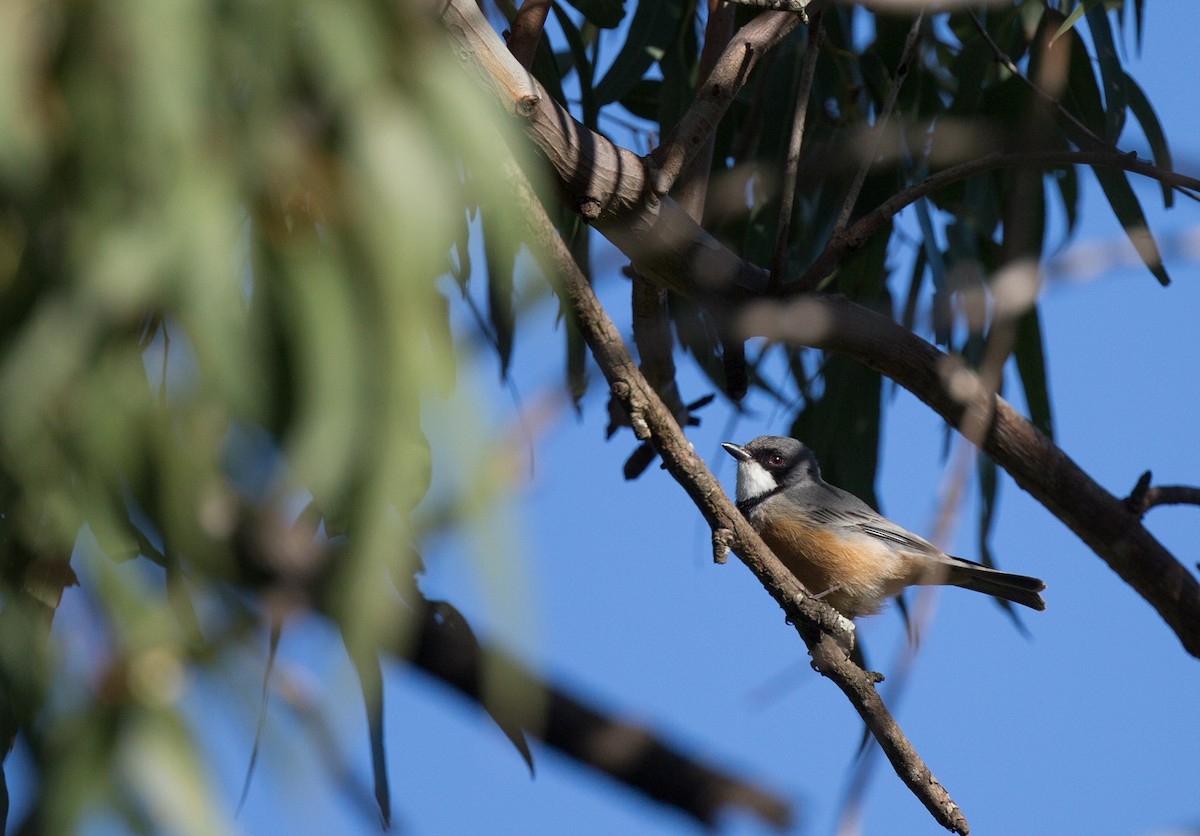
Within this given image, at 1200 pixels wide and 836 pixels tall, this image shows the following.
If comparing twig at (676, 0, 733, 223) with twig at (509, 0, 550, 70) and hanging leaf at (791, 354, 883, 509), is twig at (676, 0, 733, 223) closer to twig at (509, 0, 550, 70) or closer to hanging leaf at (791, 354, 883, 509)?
twig at (509, 0, 550, 70)

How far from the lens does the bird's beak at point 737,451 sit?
4.62 m

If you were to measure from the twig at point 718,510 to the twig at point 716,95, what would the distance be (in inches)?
30.5

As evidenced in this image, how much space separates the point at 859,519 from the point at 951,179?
63.4 inches

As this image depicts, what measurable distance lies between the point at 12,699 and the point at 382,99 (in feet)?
3.38

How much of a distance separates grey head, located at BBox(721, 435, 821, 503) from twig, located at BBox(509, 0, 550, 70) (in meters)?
2.02

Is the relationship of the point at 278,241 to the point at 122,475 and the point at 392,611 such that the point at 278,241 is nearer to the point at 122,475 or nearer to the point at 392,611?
the point at 122,475

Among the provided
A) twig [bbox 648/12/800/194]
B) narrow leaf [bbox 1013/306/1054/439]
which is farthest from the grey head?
twig [bbox 648/12/800/194]

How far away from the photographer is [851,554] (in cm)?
405

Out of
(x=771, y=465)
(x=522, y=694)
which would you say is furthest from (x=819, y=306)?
(x=771, y=465)

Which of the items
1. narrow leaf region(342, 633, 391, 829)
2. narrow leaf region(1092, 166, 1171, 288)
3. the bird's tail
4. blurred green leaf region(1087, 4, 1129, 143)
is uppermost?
blurred green leaf region(1087, 4, 1129, 143)

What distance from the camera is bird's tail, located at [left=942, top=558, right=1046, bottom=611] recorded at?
3.81 metres

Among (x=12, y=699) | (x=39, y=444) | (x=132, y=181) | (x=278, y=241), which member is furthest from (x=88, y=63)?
(x=12, y=699)

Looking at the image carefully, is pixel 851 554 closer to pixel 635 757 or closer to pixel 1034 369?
pixel 1034 369

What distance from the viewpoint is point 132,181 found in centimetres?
146
